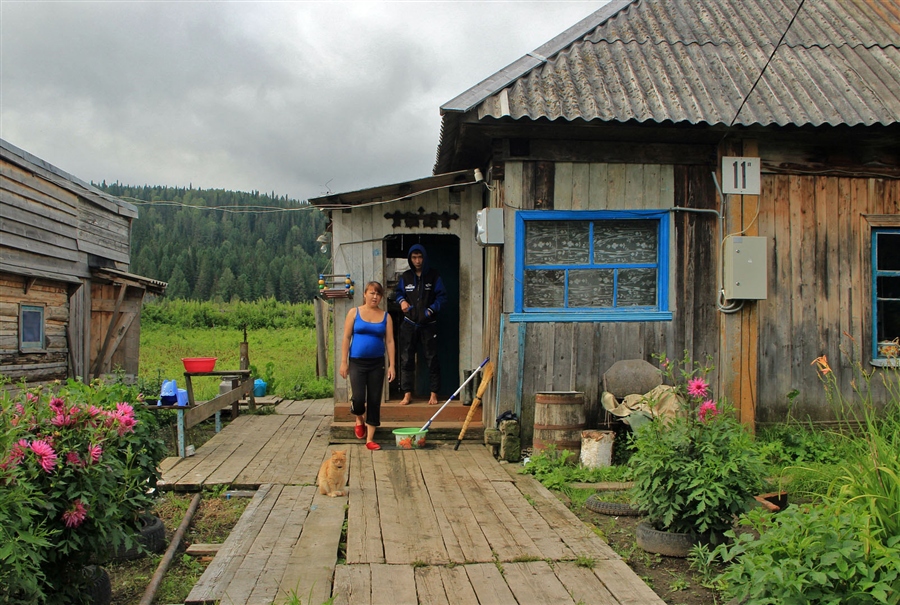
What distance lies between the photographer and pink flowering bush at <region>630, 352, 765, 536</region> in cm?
438

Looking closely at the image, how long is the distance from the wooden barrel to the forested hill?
41173mm

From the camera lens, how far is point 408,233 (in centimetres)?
908

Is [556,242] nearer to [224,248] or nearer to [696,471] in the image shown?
[696,471]

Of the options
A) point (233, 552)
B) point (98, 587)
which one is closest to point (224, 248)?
point (233, 552)

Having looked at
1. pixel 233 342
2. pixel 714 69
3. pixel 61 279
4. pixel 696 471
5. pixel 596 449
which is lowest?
pixel 233 342

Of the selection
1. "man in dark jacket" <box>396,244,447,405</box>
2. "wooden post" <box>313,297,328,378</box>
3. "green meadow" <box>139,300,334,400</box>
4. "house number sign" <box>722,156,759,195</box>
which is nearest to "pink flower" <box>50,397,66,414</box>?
"man in dark jacket" <box>396,244,447,405</box>

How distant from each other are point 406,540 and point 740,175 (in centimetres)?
534

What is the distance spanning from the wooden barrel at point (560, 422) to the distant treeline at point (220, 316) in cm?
2752

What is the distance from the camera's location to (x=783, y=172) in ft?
26.0

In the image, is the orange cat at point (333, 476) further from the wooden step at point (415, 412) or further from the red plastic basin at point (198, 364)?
the red plastic basin at point (198, 364)

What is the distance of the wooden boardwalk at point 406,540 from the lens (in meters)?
3.79

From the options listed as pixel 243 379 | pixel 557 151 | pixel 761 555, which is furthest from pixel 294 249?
pixel 761 555

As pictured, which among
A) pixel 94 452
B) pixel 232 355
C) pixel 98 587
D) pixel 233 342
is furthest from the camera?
pixel 233 342

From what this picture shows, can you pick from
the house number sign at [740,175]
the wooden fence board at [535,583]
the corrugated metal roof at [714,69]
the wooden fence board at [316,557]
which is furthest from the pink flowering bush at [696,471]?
the house number sign at [740,175]
